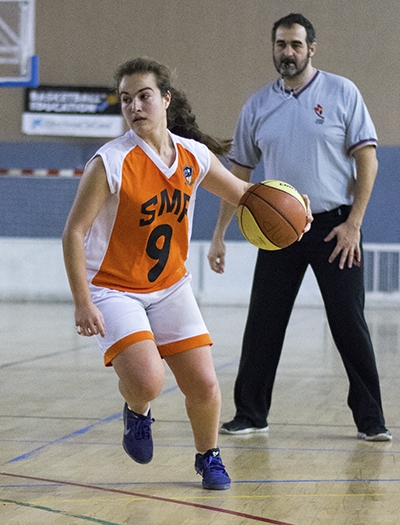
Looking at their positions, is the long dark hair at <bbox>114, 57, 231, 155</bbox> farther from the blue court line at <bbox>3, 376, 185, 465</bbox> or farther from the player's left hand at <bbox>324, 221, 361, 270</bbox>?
the blue court line at <bbox>3, 376, 185, 465</bbox>

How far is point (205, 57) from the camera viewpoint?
1255 cm

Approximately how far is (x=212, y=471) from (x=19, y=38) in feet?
28.8

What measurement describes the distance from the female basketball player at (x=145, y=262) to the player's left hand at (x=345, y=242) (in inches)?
36.8

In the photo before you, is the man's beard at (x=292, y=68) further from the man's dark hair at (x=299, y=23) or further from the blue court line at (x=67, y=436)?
the blue court line at (x=67, y=436)

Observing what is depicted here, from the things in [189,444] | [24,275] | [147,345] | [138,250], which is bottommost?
[24,275]

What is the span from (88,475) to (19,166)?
33.5ft

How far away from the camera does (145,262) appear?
3043mm

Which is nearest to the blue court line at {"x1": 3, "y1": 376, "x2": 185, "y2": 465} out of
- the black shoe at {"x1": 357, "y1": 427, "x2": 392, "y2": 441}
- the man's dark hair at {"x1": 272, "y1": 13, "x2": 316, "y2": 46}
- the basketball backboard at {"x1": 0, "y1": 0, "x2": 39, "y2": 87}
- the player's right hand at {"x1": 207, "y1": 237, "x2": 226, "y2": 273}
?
the player's right hand at {"x1": 207, "y1": 237, "x2": 226, "y2": 273}

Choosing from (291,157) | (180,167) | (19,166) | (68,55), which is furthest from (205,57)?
(180,167)

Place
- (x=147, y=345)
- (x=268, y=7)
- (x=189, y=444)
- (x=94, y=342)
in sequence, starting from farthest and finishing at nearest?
(x=268, y=7) < (x=94, y=342) < (x=189, y=444) < (x=147, y=345)

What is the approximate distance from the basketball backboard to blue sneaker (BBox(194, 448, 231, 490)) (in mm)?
7678

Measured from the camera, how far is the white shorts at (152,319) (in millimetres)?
2910

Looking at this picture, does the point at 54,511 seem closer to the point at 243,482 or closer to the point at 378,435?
the point at 243,482

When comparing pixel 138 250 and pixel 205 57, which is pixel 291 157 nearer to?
pixel 138 250
